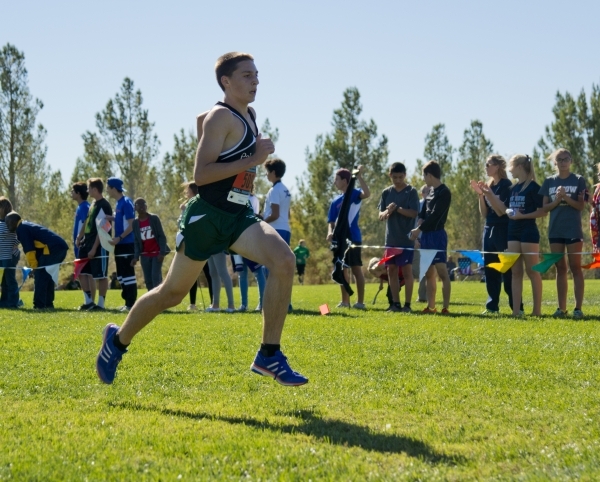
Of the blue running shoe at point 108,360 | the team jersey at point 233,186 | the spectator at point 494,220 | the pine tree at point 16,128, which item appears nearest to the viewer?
the team jersey at point 233,186

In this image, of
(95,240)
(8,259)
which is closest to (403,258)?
(95,240)

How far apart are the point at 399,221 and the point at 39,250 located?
6.54 metres

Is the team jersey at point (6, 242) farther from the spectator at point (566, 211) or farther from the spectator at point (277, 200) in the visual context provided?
the spectator at point (566, 211)

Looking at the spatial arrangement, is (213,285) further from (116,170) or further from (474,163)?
(474,163)

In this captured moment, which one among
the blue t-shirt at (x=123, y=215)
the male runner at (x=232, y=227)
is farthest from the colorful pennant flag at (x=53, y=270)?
the male runner at (x=232, y=227)

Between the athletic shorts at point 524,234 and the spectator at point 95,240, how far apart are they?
6631 mm

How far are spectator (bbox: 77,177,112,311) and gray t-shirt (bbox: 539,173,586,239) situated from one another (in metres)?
7.17

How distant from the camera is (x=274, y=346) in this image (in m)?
5.42

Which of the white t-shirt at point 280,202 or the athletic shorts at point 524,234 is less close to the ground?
the white t-shirt at point 280,202

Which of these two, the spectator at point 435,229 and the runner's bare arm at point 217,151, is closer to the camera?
the runner's bare arm at point 217,151

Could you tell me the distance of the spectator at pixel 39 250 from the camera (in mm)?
14773

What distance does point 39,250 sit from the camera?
14945 mm

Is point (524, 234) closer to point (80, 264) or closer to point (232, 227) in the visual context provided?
point (232, 227)

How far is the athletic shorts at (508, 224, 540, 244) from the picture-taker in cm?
1123
